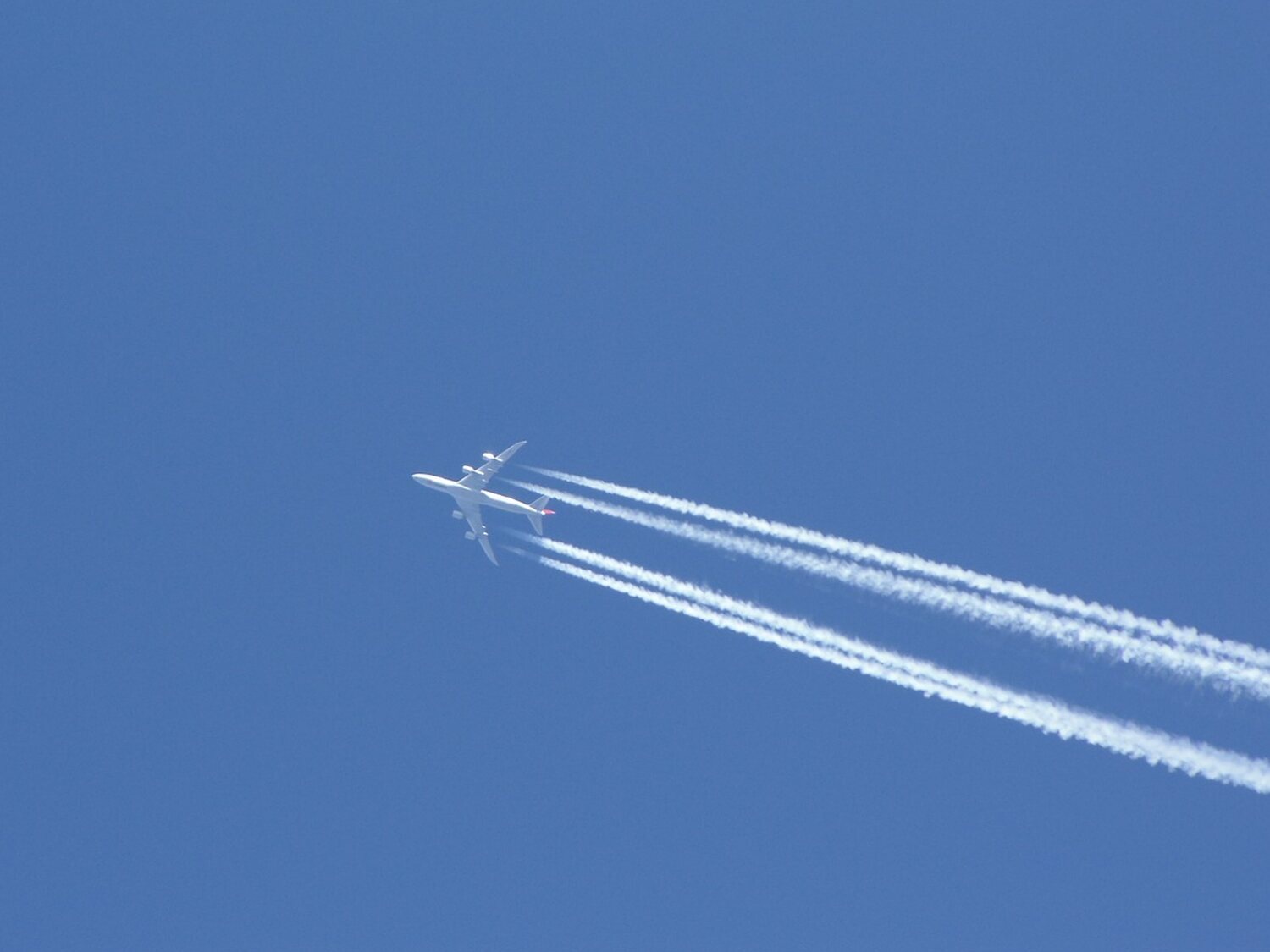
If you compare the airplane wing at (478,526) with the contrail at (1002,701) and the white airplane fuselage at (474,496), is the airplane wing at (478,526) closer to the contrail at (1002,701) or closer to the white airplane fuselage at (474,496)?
the white airplane fuselage at (474,496)

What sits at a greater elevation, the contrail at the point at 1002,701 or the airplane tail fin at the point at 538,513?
the airplane tail fin at the point at 538,513

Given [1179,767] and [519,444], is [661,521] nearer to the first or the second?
[519,444]

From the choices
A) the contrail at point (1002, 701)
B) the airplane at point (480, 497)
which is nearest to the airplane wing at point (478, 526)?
the airplane at point (480, 497)

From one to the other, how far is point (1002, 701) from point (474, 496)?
93.5ft

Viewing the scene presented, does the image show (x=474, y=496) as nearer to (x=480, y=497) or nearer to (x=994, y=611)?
(x=480, y=497)

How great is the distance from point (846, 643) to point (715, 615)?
6.57 meters

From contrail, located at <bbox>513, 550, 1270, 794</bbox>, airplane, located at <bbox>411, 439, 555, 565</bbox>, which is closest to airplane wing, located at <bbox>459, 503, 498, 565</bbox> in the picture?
airplane, located at <bbox>411, 439, 555, 565</bbox>

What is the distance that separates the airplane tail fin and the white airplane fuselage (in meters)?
0.07

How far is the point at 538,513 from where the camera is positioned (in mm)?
69500

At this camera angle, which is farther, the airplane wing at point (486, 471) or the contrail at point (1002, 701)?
the airplane wing at point (486, 471)

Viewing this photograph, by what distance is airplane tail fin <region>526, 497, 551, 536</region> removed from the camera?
6950 cm

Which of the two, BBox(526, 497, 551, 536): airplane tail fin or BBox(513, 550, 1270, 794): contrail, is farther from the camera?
BBox(526, 497, 551, 536): airplane tail fin

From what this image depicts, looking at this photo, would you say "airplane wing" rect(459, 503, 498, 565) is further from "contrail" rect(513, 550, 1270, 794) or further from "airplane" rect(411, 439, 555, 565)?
"contrail" rect(513, 550, 1270, 794)

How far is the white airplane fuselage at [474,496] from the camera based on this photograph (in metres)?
69.8
